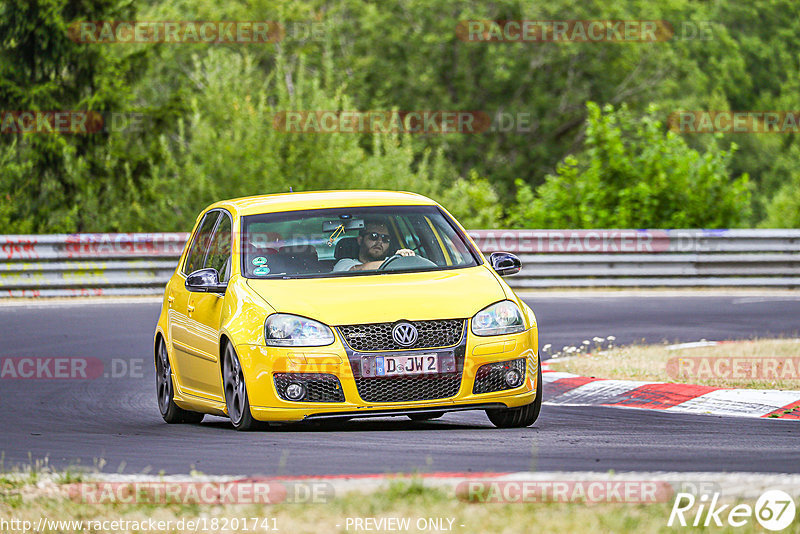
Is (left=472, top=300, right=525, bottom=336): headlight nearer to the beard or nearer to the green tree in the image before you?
the beard

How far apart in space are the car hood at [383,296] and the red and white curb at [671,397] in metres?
2.06

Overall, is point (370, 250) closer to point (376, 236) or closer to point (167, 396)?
point (376, 236)

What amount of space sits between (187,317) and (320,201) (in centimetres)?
119

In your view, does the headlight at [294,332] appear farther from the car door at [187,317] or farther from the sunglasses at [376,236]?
the sunglasses at [376,236]

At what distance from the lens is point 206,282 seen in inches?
359

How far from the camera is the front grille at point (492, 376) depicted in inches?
329

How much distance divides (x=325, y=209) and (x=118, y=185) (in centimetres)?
→ 2029


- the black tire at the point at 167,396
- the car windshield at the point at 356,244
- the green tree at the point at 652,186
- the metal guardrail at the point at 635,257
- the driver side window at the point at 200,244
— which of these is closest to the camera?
the car windshield at the point at 356,244

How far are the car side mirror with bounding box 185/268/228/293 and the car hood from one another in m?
0.30

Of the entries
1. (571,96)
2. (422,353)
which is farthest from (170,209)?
(571,96)

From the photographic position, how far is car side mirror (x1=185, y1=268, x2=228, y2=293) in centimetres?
909

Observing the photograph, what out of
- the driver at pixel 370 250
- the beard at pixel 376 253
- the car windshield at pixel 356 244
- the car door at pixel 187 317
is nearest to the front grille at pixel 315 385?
the car windshield at pixel 356 244

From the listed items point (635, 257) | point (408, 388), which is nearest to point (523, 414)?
point (408, 388)

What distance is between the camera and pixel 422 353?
8.20 m
